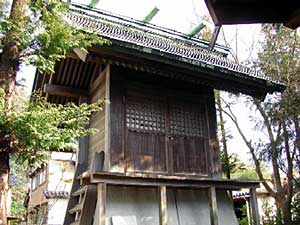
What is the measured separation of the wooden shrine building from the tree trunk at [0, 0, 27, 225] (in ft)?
Result: 3.12

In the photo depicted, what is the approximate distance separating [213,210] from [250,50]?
9.30 metres

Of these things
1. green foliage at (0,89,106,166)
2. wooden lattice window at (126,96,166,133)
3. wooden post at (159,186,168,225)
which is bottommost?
wooden post at (159,186,168,225)

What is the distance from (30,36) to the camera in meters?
4.70

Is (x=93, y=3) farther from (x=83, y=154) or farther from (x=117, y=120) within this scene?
(x=117, y=120)

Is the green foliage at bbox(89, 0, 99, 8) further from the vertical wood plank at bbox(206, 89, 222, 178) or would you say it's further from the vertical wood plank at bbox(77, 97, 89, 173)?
the vertical wood plank at bbox(206, 89, 222, 178)

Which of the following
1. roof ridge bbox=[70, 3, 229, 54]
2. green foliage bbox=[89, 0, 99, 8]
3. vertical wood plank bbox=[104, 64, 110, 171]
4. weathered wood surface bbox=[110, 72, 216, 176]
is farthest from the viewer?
green foliage bbox=[89, 0, 99, 8]

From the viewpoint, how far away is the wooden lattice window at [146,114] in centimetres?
646

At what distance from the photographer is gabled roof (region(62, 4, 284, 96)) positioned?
19.5 ft

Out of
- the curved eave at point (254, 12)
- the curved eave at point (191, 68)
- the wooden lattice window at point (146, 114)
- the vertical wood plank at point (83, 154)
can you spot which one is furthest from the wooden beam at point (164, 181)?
the curved eave at point (254, 12)

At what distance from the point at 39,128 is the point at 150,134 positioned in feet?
8.99

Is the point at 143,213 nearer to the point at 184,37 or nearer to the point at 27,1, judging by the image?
the point at 27,1

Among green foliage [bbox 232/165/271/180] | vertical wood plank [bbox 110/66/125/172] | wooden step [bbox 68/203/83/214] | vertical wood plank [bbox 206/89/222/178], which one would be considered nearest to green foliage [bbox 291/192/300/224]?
green foliage [bbox 232/165/271/180]

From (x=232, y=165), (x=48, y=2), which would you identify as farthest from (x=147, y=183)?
(x=232, y=165)

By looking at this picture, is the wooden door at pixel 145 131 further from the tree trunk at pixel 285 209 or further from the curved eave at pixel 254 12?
the tree trunk at pixel 285 209
